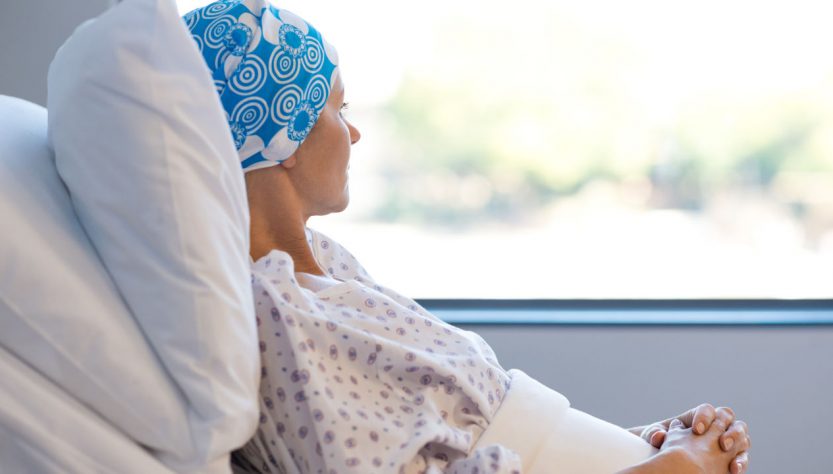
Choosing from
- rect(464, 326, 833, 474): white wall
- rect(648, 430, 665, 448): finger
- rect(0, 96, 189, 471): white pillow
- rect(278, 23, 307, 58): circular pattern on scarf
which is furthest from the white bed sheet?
rect(464, 326, 833, 474): white wall

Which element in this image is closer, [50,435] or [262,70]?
[50,435]

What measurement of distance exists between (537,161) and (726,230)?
0.49 meters

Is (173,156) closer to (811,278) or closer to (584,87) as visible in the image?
(584,87)

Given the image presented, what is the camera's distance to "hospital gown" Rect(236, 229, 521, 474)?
1.07 meters

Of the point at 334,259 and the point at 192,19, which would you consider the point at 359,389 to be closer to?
the point at 334,259

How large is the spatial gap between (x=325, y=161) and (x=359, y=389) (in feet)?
1.16

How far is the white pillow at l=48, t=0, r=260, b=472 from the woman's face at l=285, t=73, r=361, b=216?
352 mm

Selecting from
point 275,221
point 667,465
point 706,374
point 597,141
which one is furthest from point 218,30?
point 706,374

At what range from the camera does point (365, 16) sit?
2.32m

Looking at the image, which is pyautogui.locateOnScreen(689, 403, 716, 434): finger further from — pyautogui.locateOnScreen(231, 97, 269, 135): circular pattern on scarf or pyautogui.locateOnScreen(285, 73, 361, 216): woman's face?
pyautogui.locateOnScreen(231, 97, 269, 135): circular pattern on scarf

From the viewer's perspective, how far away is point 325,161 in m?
1.32

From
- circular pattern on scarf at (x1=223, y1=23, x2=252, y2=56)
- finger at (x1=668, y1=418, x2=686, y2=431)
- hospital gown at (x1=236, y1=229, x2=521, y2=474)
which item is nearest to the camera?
hospital gown at (x1=236, y1=229, x2=521, y2=474)

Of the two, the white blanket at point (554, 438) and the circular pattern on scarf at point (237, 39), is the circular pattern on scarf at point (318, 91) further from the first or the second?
the white blanket at point (554, 438)

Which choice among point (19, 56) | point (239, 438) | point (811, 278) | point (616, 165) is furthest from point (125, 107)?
point (811, 278)
